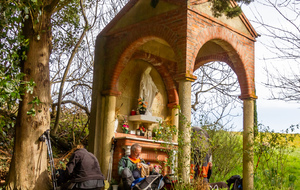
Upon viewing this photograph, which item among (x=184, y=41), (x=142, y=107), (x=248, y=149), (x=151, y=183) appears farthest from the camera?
(x=142, y=107)

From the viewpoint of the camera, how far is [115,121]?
10.4 metres

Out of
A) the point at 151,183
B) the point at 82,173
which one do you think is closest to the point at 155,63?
the point at 151,183

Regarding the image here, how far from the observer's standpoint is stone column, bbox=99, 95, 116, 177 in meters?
9.91

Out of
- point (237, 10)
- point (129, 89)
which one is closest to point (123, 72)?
point (129, 89)

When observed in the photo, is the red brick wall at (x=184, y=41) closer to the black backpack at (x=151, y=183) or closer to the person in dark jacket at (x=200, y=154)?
the person in dark jacket at (x=200, y=154)

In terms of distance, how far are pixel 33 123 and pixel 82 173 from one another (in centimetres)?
160

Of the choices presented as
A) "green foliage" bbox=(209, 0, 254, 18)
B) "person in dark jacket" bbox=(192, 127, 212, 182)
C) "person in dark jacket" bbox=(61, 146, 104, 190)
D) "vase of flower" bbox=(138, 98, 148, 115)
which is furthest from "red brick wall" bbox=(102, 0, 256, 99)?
"person in dark jacket" bbox=(61, 146, 104, 190)

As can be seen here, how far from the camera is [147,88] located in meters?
11.4

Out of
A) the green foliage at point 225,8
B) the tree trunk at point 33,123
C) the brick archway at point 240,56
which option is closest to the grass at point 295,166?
the brick archway at point 240,56

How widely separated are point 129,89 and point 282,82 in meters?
5.54

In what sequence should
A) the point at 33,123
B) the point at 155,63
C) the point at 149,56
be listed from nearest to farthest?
the point at 33,123 < the point at 149,56 < the point at 155,63

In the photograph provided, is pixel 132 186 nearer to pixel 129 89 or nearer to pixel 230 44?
pixel 129 89

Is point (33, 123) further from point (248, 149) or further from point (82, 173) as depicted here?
point (248, 149)

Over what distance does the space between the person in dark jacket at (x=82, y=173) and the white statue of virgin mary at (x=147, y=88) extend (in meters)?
4.42
